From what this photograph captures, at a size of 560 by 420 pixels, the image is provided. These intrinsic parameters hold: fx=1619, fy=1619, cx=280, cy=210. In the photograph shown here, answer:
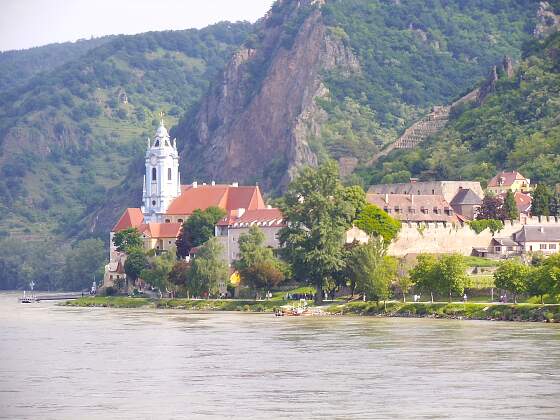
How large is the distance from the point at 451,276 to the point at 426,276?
7.38 ft

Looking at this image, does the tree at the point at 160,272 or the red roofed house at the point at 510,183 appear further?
the red roofed house at the point at 510,183

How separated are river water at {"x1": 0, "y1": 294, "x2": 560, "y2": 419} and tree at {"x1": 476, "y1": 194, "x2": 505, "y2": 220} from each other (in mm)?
42175

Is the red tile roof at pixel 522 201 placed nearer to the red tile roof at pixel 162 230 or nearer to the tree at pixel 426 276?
the tree at pixel 426 276

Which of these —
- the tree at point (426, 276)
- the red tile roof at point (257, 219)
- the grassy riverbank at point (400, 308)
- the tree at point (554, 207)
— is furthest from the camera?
the tree at point (554, 207)

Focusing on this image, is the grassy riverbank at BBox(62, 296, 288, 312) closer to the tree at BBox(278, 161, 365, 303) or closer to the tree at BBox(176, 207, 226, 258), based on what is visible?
the tree at BBox(278, 161, 365, 303)

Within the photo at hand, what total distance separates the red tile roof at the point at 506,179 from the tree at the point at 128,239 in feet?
127

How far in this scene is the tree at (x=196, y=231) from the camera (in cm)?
16525

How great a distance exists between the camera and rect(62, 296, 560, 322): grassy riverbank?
109 m

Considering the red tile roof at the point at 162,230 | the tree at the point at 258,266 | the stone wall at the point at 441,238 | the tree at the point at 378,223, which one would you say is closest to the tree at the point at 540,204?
the stone wall at the point at 441,238

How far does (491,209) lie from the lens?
504 feet

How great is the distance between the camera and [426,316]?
117 m

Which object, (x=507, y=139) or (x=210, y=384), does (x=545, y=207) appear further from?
(x=210, y=384)

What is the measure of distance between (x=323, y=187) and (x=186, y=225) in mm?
31839

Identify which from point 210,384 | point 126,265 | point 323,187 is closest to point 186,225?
point 126,265
